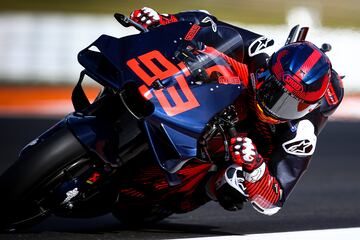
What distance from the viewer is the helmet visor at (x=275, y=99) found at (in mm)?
4430

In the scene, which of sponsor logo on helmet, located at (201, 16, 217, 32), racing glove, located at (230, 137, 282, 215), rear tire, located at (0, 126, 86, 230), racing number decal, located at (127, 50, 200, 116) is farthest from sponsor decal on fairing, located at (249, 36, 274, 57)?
rear tire, located at (0, 126, 86, 230)

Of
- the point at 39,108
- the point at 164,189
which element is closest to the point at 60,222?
the point at 164,189

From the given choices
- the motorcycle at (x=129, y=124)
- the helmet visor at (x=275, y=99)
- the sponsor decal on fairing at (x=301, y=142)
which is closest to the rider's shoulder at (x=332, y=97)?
the sponsor decal on fairing at (x=301, y=142)

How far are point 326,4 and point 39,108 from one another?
662 centimetres

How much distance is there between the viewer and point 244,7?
14492 mm

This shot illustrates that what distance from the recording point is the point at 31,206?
422cm

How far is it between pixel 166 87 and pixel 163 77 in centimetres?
5

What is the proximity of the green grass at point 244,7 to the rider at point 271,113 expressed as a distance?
27.1 ft

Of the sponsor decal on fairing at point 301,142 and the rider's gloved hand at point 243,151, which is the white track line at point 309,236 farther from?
the sponsor decal on fairing at point 301,142

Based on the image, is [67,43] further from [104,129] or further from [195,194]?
[104,129]

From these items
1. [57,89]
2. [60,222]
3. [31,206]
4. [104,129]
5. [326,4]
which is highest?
[104,129]

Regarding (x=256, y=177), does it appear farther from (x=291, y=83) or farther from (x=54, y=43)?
(x=54, y=43)

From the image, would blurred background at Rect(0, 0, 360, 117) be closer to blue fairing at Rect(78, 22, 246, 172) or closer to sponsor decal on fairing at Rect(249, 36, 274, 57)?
sponsor decal on fairing at Rect(249, 36, 274, 57)

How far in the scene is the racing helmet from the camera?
443cm
